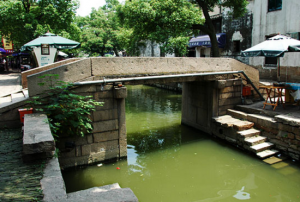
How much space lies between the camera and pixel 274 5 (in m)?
15.2

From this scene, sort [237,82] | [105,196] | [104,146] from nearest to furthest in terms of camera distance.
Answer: [105,196], [104,146], [237,82]

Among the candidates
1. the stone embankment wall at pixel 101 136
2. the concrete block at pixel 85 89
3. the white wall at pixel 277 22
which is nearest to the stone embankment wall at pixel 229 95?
the stone embankment wall at pixel 101 136

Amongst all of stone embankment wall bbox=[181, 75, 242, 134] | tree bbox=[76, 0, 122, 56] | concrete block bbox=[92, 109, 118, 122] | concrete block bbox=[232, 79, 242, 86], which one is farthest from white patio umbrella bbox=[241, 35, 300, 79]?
tree bbox=[76, 0, 122, 56]

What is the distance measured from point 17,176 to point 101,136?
→ 3.51 meters

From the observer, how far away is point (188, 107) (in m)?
11.2

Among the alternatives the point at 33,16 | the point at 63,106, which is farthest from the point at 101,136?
the point at 33,16

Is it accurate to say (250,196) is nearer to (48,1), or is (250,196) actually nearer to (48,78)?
(48,78)

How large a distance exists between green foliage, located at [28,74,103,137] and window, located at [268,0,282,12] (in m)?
13.2

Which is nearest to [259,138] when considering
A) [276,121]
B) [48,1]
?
[276,121]

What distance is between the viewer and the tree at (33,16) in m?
14.8

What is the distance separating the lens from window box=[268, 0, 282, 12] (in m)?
14.9

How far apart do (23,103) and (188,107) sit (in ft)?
22.3

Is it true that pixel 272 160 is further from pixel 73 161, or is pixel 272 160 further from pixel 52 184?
pixel 52 184

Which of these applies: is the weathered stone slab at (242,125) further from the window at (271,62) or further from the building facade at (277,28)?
the window at (271,62)
